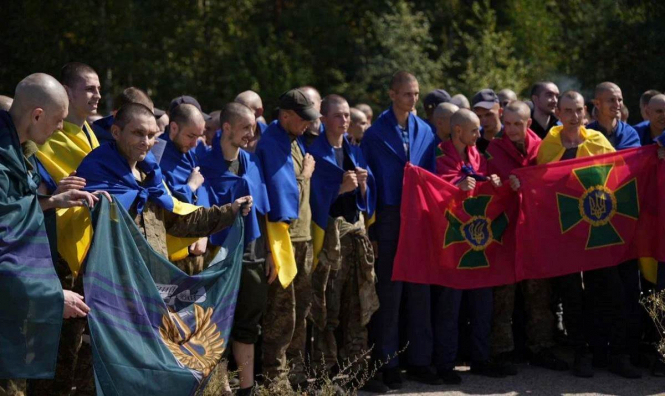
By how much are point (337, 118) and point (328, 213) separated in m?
0.77

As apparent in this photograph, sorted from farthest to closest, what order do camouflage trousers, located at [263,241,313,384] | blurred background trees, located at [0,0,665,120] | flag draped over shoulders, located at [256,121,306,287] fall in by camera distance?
blurred background trees, located at [0,0,665,120] < camouflage trousers, located at [263,241,313,384] < flag draped over shoulders, located at [256,121,306,287]

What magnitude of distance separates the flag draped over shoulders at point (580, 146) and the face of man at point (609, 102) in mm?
318

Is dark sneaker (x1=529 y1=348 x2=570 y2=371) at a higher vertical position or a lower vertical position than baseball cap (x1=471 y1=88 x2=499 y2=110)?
lower

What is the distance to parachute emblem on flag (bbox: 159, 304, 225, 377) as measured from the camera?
5.80 m

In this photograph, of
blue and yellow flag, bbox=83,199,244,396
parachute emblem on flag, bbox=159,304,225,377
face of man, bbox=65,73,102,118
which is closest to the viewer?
blue and yellow flag, bbox=83,199,244,396

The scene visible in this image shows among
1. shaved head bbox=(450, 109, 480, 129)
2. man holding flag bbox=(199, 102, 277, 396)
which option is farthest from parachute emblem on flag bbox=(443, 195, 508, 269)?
man holding flag bbox=(199, 102, 277, 396)

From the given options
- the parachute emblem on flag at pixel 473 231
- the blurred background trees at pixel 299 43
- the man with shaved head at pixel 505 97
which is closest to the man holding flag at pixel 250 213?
the parachute emblem on flag at pixel 473 231

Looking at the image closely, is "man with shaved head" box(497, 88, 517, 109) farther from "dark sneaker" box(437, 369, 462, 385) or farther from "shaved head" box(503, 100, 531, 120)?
"dark sneaker" box(437, 369, 462, 385)

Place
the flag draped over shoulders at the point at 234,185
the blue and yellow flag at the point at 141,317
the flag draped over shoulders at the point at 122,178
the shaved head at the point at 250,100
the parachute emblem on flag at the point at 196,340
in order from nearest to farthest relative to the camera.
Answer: the blue and yellow flag at the point at 141,317, the parachute emblem on flag at the point at 196,340, the flag draped over shoulders at the point at 122,178, the flag draped over shoulders at the point at 234,185, the shaved head at the point at 250,100

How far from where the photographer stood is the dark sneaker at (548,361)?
8.69m

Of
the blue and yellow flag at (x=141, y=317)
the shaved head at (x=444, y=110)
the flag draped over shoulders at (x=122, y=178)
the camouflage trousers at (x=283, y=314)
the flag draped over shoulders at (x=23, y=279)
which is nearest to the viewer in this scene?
the flag draped over shoulders at (x=23, y=279)

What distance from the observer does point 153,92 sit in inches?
961

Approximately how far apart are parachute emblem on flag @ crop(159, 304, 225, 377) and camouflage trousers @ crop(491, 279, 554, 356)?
11.2 feet

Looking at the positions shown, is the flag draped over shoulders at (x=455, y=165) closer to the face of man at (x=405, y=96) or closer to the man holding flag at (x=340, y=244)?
the face of man at (x=405, y=96)
